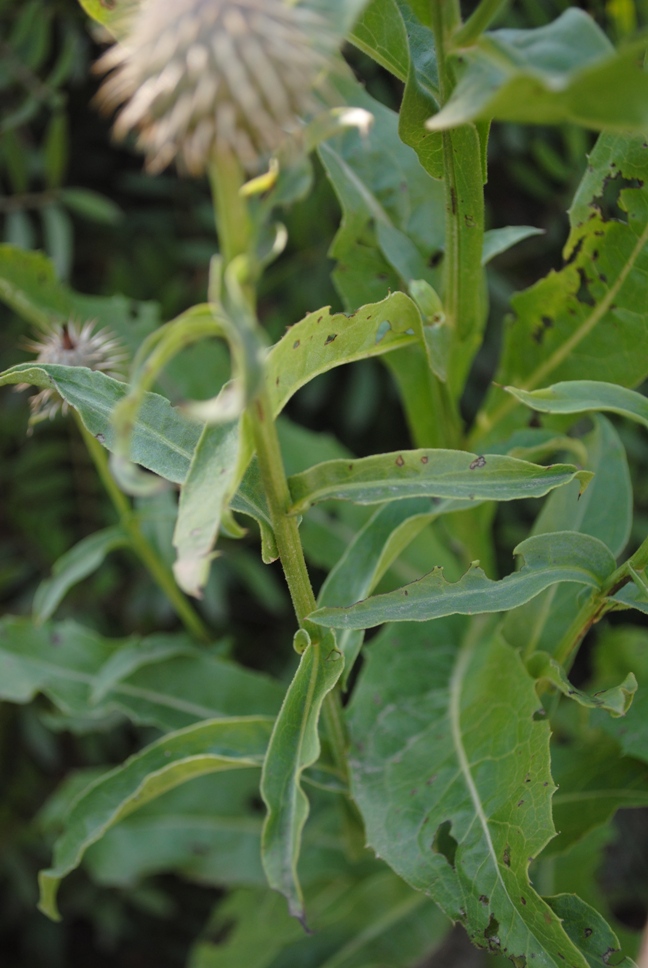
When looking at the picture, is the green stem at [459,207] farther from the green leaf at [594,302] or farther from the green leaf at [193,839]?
the green leaf at [193,839]

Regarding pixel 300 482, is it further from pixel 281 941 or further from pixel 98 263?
pixel 98 263

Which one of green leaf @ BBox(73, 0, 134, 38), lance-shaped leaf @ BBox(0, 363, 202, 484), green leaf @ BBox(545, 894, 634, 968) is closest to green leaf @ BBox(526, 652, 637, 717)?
green leaf @ BBox(545, 894, 634, 968)

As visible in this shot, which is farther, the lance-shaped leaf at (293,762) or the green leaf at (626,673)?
the green leaf at (626,673)

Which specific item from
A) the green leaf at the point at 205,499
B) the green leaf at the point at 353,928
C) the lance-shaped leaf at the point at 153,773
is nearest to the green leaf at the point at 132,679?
the lance-shaped leaf at the point at 153,773

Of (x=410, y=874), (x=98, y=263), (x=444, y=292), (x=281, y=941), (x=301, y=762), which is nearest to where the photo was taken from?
(x=301, y=762)

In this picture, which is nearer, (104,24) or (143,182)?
(104,24)

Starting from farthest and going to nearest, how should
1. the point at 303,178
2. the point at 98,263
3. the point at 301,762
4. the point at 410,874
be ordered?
1. the point at 98,263
2. the point at 410,874
3. the point at 301,762
4. the point at 303,178

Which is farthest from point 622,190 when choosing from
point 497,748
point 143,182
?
point 143,182

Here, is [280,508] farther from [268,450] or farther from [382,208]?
[382,208]
